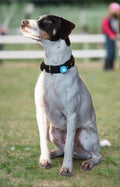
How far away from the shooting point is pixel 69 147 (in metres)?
4.50

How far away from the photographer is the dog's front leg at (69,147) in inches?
176

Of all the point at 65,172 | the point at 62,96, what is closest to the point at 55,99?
the point at 62,96

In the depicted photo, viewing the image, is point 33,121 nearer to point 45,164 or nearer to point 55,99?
point 45,164

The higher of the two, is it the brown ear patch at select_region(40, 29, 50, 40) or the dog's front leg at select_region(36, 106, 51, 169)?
the brown ear patch at select_region(40, 29, 50, 40)

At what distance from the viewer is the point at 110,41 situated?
1504 cm

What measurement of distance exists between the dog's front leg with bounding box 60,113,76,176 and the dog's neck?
625 millimetres

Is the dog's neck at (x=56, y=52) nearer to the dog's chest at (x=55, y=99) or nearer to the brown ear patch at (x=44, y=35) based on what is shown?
the brown ear patch at (x=44, y=35)

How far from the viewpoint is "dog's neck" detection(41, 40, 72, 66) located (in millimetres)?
4477

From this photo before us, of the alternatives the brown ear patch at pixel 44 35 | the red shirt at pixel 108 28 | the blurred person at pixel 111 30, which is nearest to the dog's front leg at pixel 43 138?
the brown ear patch at pixel 44 35

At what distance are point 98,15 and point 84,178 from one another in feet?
77.5

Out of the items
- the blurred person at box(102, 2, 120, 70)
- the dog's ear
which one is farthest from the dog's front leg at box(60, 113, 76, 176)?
the blurred person at box(102, 2, 120, 70)

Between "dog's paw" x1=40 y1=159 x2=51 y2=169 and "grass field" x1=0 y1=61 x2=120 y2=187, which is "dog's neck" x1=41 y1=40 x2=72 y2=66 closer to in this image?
"dog's paw" x1=40 y1=159 x2=51 y2=169

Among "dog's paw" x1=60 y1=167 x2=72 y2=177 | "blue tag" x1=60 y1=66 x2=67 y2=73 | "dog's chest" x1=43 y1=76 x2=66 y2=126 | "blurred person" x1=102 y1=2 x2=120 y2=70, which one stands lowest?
"blurred person" x1=102 y1=2 x2=120 y2=70

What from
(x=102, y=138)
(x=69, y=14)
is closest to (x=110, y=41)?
(x=102, y=138)
